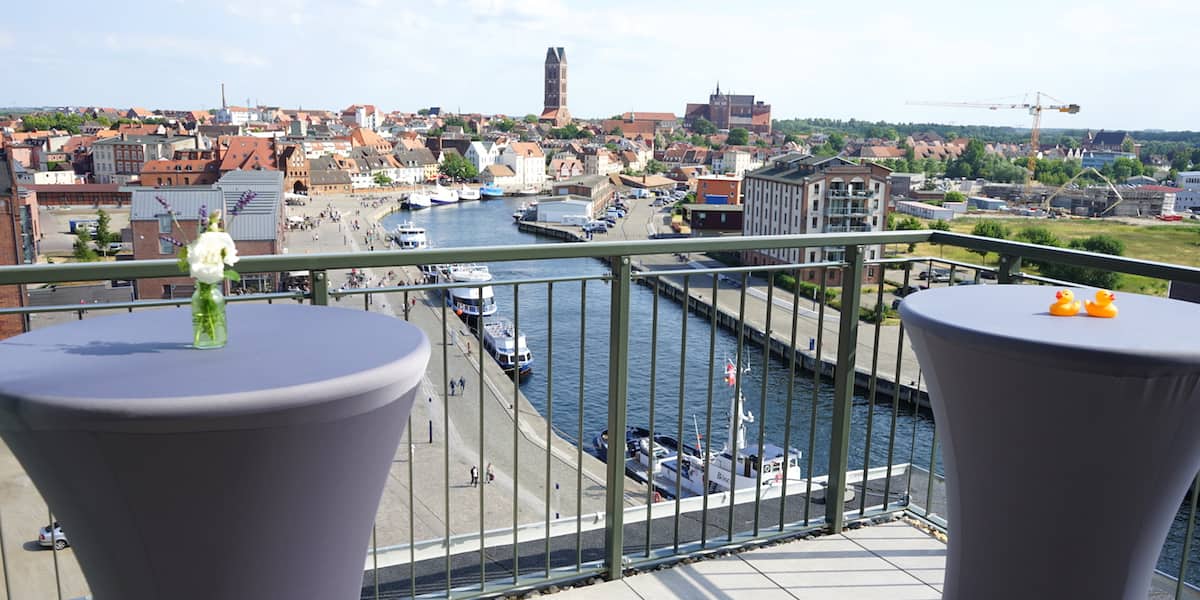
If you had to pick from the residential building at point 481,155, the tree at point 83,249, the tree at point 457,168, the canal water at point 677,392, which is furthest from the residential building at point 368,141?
the canal water at point 677,392

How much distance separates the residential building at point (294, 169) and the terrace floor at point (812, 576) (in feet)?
223

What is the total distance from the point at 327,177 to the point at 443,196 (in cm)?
958

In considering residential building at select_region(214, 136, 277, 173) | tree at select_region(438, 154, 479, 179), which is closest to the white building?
residential building at select_region(214, 136, 277, 173)

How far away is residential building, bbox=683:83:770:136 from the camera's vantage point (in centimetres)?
13825

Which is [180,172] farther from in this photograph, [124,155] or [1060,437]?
[1060,437]

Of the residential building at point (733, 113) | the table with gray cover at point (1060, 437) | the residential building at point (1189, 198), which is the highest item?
the residential building at point (733, 113)

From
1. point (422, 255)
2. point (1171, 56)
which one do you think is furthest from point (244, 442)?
point (1171, 56)

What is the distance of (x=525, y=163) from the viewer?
8275cm

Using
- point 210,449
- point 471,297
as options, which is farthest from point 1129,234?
point 210,449

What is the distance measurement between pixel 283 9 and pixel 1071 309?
87.7 m

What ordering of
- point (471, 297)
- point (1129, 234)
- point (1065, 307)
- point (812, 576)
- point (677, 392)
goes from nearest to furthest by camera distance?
point (1065, 307)
point (812, 576)
point (471, 297)
point (677, 392)
point (1129, 234)

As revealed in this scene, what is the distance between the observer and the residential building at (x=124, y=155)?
65688 mm

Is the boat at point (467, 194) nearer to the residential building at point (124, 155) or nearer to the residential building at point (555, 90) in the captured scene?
the residential building at point (124, 155)

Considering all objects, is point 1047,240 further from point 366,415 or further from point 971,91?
point 971,91
